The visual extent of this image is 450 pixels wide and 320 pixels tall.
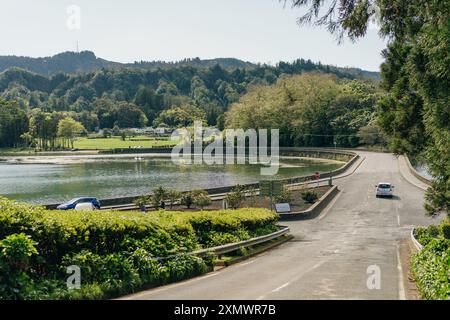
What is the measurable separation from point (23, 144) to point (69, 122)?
2285 centimetres

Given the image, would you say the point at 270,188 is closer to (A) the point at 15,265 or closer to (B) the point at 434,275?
(B) the point at 434,275

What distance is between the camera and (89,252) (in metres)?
12.8

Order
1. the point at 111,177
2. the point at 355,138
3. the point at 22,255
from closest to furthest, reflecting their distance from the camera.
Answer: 1. the point at 22,255
2. the point at 111,177
3. the point at 355,138

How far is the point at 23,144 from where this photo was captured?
18612cm

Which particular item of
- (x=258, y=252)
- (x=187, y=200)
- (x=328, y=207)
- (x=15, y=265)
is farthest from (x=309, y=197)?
(x=15, y=265)

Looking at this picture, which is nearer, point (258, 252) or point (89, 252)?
point (89, 252)

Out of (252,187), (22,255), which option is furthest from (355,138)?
(22,255)

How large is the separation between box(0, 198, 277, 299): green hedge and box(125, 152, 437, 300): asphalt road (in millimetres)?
647

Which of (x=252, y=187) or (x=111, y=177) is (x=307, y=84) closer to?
(x=111, y=177)

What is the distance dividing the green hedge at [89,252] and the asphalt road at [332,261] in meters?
0.65

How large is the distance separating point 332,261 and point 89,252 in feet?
35.2

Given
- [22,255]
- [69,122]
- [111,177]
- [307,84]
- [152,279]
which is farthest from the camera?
[69,122]

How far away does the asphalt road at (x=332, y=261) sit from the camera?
12953 mm

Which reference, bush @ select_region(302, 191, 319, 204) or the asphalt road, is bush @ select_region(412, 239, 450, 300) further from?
bush @ select_region(302, 191, 319, 204)
